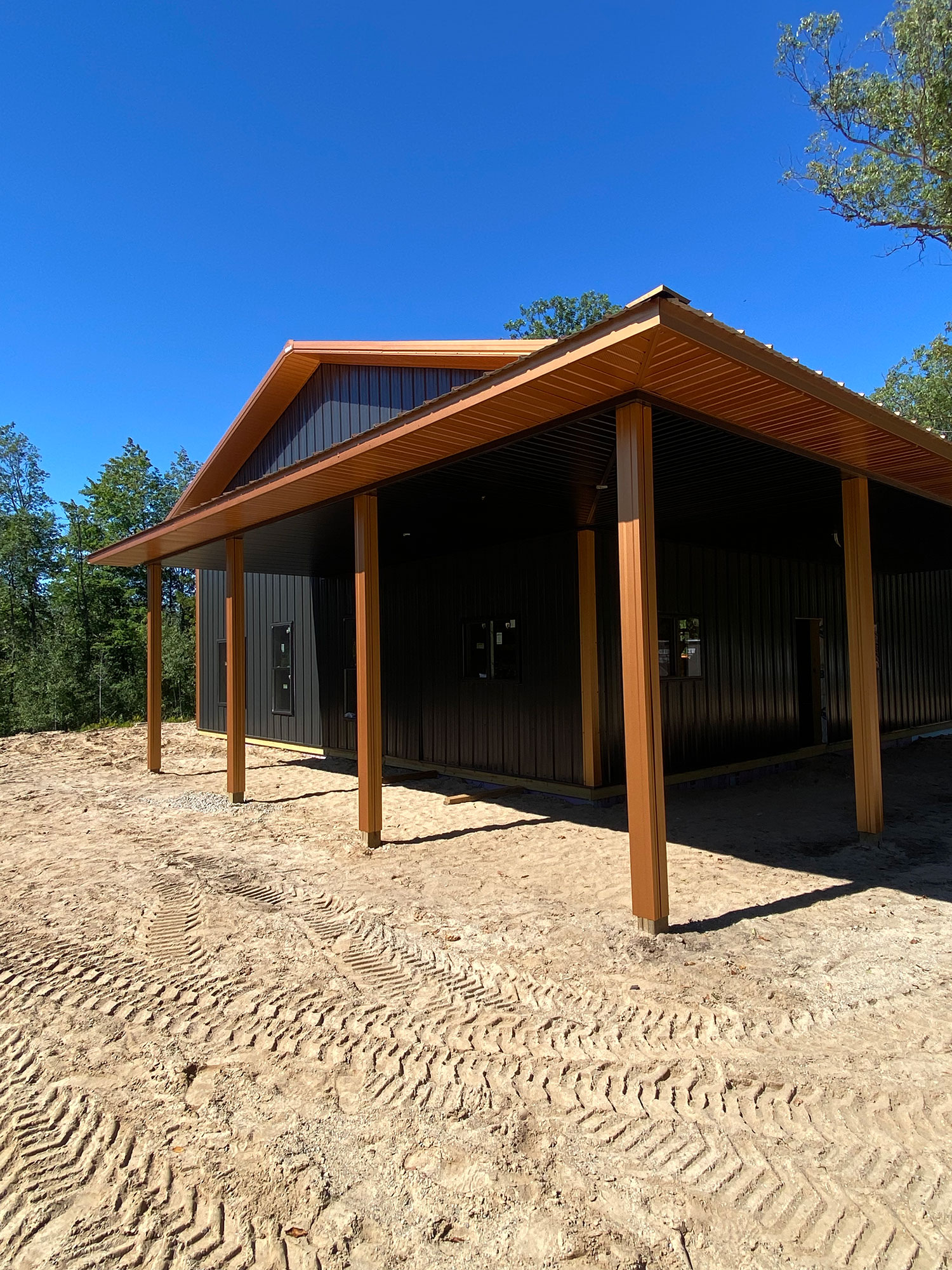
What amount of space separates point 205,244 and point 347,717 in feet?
33.7

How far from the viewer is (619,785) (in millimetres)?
8258

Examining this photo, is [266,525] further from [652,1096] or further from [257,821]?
[652,1096]

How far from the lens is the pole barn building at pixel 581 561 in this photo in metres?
4.22

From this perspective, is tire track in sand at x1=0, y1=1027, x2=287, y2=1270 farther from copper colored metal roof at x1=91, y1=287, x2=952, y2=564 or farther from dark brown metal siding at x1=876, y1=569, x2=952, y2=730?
dark brown metal siding at x1=876, y1=569, x2=952, y2=730

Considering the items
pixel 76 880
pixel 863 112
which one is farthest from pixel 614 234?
pixel 76 880

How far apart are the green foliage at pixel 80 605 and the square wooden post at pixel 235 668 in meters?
14.9

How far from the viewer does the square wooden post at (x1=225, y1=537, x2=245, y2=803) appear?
834cm

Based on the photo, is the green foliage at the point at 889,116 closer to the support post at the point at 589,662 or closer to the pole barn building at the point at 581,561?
the pole barn building at the point at 581,561

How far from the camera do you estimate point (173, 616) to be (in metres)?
29.6

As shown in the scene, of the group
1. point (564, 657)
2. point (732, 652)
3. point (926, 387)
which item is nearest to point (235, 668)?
point (564, 657)

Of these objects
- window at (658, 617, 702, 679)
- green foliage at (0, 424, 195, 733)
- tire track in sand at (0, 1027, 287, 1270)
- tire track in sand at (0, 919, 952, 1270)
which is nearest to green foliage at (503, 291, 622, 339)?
green foliage at (0, 424, 195, 733)

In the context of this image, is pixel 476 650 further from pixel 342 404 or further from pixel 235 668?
pixel 342 404

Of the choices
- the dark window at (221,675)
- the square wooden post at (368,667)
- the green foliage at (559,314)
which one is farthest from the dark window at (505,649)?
the green foliage at (559,314)

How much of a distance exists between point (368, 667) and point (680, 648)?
444cm
